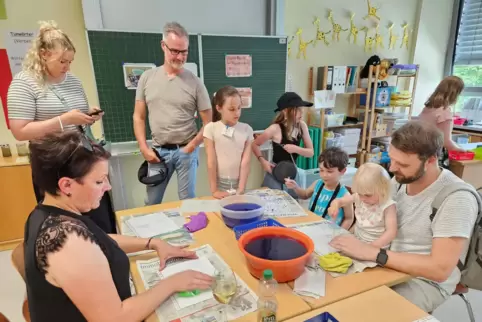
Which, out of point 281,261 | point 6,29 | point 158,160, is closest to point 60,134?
point 281,261

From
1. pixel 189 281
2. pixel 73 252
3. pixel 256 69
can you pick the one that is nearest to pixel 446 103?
pixel 256 69

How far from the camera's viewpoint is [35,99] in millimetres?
1708

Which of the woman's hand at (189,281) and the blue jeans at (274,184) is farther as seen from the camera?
the blue jeans at (274,184)

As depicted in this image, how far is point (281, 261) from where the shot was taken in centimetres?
96

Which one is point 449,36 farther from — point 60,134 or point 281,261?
point 60,134

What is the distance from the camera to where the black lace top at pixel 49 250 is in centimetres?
76

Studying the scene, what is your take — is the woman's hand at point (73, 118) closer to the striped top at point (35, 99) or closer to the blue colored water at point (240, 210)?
the striped top at point (35, 99)

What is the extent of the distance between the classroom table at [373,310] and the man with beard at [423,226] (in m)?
0.18

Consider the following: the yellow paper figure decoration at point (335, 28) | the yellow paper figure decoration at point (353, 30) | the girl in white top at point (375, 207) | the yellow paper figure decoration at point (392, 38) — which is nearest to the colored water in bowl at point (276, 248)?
the girl in white top at point (375, 207)

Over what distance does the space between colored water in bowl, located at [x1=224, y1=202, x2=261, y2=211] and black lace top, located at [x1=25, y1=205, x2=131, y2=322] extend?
27.0 inches

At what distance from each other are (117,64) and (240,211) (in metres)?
1.96

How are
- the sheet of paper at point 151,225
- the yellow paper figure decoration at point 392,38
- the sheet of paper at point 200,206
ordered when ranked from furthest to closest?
1. the yellow paper figure decoration at point 392,38
2. the sheet of paper at point 200,206
3. the sheet of paper at point 151,225

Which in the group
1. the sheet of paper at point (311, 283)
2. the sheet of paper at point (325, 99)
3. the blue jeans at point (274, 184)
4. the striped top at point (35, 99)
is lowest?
the blue jeans at point (274, 184)

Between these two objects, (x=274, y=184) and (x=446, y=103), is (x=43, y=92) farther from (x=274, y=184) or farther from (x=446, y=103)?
(x=446, y=103)
